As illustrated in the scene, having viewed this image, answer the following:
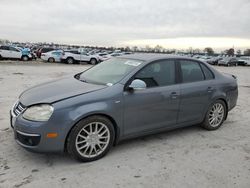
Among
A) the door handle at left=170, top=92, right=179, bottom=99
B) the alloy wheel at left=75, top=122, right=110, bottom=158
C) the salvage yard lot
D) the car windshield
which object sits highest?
the car windshield

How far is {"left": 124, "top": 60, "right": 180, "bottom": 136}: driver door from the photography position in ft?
13.1

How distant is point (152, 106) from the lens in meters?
4.18

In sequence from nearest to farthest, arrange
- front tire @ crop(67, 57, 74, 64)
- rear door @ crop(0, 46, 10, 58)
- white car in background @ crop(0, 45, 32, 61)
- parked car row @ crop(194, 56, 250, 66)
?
1. rear door @ crop(0, 46, 10, 58)
2. white car in background @ crop(0, 45, 32, 61)
3. front tire @ crop(67, 57, 74, 64)
4. parked car row @ crop(194, 56, 250, 66)

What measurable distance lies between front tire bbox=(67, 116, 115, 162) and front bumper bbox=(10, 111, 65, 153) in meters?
0.15

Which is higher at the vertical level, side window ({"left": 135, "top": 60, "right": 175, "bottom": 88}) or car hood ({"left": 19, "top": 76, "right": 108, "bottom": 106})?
side window ({"left": 135, "top": 60, "right": 175, "bottom": 88})

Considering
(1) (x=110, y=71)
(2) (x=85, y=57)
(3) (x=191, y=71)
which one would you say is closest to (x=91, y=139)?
(1) (x=110, y=71)

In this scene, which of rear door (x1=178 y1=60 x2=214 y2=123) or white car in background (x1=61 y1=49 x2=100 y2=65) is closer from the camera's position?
rear door (x1=178 y1=60 x2=214 y2=123)

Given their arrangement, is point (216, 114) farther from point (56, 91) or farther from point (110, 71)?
point (56, 91)

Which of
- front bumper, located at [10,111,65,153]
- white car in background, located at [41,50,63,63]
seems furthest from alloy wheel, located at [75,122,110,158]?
white car in background, located at [41,50,63,63]

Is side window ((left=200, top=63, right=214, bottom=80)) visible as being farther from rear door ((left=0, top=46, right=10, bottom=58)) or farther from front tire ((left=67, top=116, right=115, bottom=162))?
rear door ((left=0, top=46, right=10, bottom=58))

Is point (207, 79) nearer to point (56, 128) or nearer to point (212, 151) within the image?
point (212, 151)

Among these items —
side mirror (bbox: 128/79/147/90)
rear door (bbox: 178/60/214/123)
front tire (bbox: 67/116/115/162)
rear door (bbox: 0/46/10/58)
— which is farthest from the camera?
rear door (bbox: 0/46/10/58)

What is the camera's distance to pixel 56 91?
3832mm

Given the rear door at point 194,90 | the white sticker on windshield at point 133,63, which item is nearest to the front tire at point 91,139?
the white sticker on windshield at point 133,63
